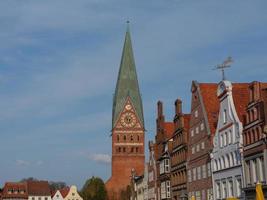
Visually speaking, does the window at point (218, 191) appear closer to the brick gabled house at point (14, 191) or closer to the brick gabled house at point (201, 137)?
the brick gabled house at point (201, 137)

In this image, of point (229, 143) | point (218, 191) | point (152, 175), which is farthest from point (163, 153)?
point (229, 143)

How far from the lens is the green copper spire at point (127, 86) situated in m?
147

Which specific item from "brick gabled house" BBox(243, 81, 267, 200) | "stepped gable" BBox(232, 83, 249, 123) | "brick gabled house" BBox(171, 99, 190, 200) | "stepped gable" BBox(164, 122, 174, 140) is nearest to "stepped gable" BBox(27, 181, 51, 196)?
"stepped gable" BBox(164, 122, 174, 140)

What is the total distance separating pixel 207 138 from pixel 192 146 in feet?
19.3

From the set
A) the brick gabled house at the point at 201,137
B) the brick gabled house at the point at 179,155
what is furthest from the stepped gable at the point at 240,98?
the brick gabled house at the point at 179,155

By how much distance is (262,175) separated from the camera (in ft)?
121

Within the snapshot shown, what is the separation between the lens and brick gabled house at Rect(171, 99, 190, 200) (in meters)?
58.9

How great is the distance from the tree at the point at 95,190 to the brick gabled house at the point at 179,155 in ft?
182

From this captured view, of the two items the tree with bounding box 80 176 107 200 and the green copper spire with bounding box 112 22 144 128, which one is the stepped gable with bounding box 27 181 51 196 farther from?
the tree with bounding box 80 176 107 200

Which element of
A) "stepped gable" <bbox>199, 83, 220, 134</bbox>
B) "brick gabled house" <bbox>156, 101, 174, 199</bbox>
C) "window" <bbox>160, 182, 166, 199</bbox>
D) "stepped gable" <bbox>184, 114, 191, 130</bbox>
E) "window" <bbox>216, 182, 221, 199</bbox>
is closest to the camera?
"window" <bbox>216, 182, 221, 199</bbox>

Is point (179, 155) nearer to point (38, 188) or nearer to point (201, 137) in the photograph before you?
point (201, 137)

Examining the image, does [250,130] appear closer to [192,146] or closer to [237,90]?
[237,90]

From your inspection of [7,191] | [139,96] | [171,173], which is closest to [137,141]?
[139,96]

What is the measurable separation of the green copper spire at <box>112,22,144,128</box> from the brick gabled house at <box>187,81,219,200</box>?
295ft
